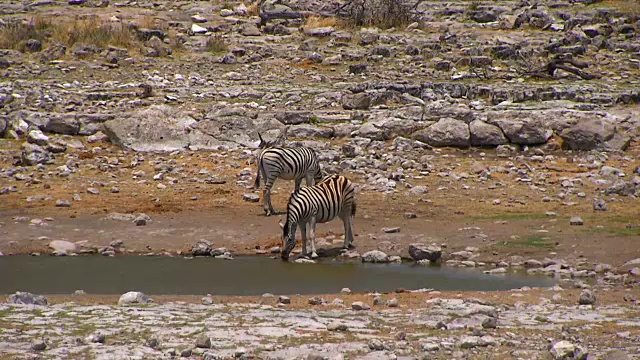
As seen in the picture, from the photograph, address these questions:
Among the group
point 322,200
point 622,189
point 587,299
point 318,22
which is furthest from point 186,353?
point 318,22

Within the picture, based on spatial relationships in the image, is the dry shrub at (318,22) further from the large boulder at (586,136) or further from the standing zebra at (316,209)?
the standing zebra at (316,209)

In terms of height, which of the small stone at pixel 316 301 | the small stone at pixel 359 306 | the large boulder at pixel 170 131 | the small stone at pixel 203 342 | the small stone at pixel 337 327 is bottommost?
the large boulder at pixel 170 131

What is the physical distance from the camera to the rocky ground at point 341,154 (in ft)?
29.3

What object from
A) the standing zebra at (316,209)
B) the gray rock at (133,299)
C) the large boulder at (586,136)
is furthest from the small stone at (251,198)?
the large boulder at (586,136)

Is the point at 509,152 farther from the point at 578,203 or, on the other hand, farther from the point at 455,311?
the point at 455,311

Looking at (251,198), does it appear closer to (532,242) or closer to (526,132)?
(532,242)

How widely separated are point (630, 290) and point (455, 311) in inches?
116

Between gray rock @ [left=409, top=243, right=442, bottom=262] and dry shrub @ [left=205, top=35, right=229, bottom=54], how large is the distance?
16.1m

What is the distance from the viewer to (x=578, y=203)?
54.6 ft

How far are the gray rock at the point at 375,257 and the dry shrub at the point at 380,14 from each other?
59.6 ft

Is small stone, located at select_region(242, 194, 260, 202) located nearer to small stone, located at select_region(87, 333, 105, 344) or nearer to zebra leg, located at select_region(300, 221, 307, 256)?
zebra leg, located at select_region(300, 221, 307, 256)

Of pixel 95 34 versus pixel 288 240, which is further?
pixel 95 34

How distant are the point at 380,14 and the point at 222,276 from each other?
20.0 metres

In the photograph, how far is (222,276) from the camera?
13016 millimetres
